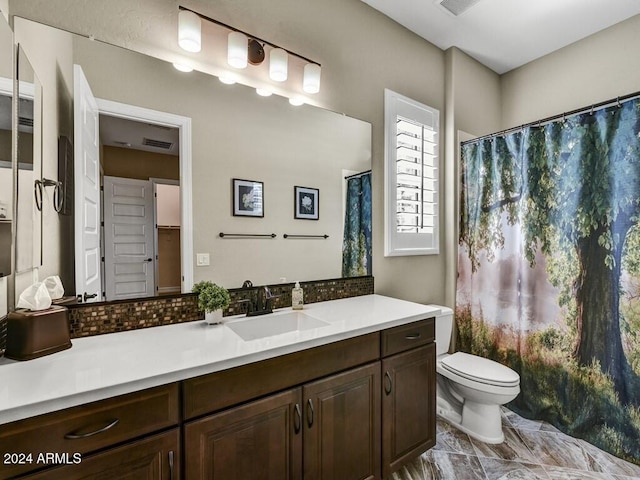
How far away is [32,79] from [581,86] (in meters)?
3.40

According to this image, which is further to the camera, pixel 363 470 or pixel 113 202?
pixel 363 470

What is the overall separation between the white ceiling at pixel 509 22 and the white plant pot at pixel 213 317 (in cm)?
217

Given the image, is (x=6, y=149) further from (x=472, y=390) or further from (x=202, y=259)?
(x=472, y=390)

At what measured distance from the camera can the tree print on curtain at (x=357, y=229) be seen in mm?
2033

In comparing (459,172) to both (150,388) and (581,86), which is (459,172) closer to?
(581,86)

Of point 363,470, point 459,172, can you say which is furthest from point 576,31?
point 363,470

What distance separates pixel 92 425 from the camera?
32.7 inches

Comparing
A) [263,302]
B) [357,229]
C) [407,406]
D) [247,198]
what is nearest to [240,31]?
[247,198]

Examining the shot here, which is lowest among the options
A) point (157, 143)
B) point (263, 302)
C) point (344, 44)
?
point (263, 302)

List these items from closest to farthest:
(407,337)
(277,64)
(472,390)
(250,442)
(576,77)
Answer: (250,442) → (407,337) → (277,64) → (472,390) → (576,77)

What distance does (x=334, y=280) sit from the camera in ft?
6.51

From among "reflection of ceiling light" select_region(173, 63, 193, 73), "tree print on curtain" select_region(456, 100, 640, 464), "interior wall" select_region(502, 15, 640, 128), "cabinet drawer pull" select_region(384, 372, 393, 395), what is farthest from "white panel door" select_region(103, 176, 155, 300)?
"interior wall" select_region(502, 15, 640, 128)

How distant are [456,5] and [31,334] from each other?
9.10ft

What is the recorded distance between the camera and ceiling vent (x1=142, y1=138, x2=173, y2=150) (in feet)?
4.57
